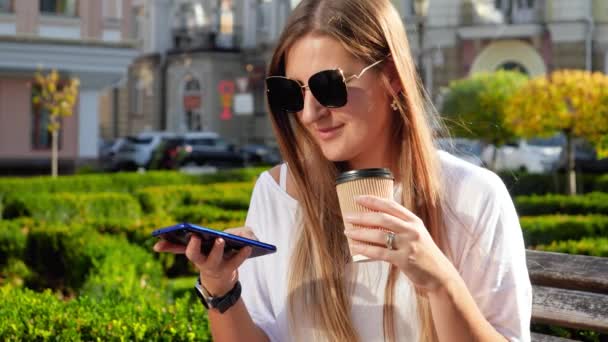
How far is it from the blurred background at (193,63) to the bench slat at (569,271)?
1429 centimetres

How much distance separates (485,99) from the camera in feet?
70.4

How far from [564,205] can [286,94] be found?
9.30 m

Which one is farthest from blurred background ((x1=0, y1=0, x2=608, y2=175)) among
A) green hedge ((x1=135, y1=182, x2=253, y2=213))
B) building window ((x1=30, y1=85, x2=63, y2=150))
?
green hedge ((x1=135, y1=182, x2=253, y2=213))

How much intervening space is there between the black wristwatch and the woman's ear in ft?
1.84

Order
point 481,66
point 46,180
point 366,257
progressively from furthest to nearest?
point 481,66, point 46,180, point 366,257

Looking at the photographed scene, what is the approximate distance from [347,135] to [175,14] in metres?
43.5

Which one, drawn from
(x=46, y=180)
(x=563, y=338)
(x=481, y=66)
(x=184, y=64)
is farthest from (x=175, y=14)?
(x=563, y=338)

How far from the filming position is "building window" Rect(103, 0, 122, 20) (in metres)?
28.1

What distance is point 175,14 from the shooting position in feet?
148

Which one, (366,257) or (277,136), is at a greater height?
(277,136)

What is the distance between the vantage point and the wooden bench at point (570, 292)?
2.99 meters

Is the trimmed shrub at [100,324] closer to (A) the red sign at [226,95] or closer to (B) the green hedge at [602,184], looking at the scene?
(B) the green hedge at [602,184]

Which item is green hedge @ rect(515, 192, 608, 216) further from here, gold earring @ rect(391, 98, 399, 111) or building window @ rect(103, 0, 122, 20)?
building window @ rect(103, 0, 122, 20)

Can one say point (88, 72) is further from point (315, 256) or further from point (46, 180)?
point (315, 256)
